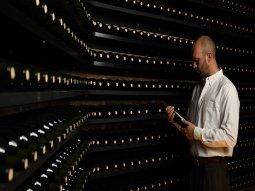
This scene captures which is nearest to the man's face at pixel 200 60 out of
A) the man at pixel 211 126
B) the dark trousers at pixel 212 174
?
the man at pixel 211 126

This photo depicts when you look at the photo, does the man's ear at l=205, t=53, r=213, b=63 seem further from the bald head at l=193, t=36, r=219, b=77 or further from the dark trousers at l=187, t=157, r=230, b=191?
the dark trousers at l=187, t=157, r=230, b=191

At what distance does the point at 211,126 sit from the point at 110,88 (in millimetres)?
1097

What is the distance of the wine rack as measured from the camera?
1553 millimetres

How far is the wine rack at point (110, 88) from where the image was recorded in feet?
5.09

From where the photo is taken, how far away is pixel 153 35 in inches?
139

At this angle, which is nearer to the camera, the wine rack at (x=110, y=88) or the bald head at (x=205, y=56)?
the wine rack at (x=110, y=88)

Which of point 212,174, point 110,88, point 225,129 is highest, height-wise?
point 110,88

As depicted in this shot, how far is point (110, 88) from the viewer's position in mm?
3326

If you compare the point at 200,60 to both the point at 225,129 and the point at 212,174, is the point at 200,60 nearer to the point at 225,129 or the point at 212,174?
the point at 225,129

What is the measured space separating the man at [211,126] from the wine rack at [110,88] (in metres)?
0.79

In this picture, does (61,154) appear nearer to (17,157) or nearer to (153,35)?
(17,157)

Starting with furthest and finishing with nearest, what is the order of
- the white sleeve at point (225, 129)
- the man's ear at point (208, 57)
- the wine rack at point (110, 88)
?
the man's ear at point (208, 57) → the white sleeve at point (225, 129) → the wine rack at point (110, 88)

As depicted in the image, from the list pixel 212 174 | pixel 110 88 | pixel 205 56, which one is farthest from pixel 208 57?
pixel 110 88

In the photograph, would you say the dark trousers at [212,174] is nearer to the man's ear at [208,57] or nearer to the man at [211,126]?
the man at [211,126]
